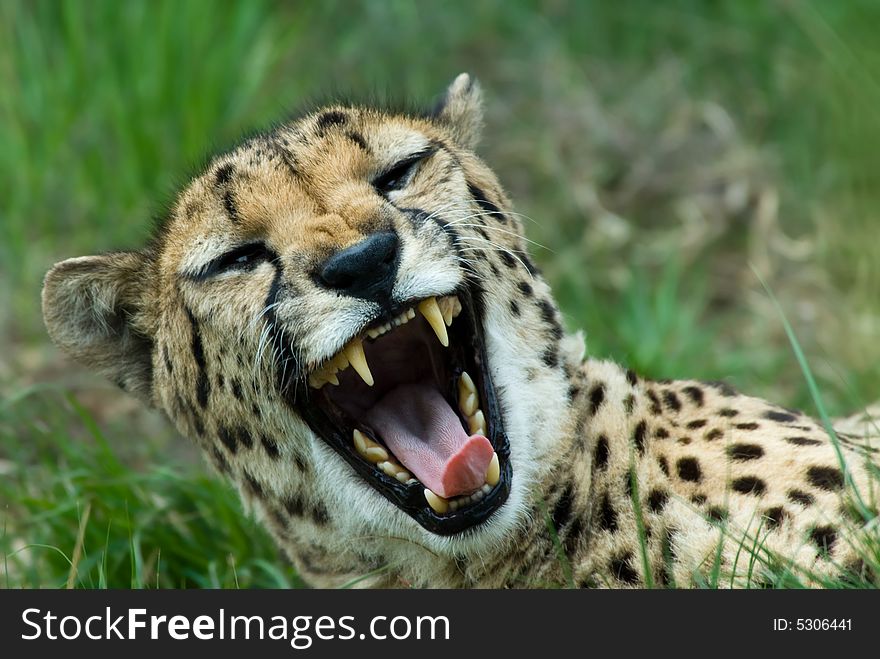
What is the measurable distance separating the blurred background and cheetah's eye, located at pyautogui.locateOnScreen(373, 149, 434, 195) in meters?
1.94

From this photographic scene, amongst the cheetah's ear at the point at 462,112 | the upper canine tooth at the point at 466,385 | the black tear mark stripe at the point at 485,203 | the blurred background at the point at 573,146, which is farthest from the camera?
the blurred background at the point at 573,146

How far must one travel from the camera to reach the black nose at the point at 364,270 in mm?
3242

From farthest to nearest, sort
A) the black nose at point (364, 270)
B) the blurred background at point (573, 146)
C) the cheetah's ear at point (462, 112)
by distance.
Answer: the blurred background at point (573, 146)
the cheetah's ear at point (462, 112)
the black nose at point (364, 270)

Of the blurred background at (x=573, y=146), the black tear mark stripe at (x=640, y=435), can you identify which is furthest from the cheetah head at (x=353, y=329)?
the blurred background at (x=573, y=146)

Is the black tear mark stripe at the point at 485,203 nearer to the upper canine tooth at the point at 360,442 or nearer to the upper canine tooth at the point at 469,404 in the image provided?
the upper canine tooth at the point at 469,404

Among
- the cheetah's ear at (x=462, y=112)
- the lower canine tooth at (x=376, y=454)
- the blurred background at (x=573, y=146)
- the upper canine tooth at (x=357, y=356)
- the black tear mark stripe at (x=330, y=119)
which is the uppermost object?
the blurred background at (x=573, y=146)

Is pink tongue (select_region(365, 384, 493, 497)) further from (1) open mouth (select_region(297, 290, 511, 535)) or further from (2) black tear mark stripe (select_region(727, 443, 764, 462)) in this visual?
(2) black tear mark stripe (select_region(727, 443, 764, 462))

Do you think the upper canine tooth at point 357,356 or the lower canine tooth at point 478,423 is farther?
the lower canine tooth at point 478,423

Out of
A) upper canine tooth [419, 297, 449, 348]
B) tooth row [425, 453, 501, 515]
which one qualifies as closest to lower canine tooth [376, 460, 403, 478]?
tooth row [425, 453, 501, 515]

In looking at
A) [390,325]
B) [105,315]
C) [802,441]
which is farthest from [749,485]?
[105,315]

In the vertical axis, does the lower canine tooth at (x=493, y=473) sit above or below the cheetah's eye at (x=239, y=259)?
below

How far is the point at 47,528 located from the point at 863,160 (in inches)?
190

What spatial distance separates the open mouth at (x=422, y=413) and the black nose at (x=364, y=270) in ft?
0.26

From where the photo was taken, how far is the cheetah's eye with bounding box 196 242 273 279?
3.54 meters
